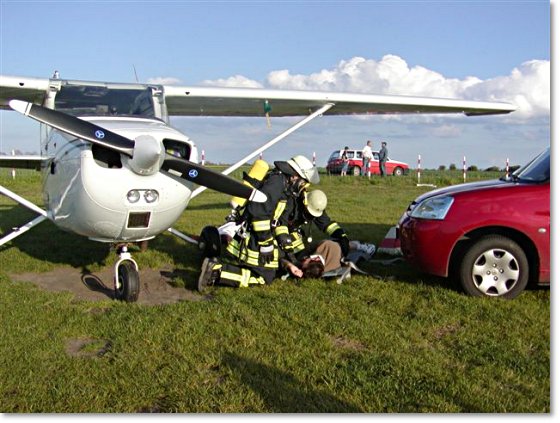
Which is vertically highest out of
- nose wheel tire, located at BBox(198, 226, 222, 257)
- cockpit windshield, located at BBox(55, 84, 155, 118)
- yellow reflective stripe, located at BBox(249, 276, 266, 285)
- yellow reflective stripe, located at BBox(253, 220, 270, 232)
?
cockpit windshield, located at BBox(55, 84, 155, 118)

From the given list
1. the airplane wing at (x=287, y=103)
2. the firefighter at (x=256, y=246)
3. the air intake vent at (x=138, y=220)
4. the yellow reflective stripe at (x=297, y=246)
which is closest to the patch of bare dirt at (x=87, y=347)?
the air intake vent at (x=138, y=220)

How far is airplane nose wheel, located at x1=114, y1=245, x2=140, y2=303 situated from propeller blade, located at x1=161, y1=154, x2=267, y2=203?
1135mm

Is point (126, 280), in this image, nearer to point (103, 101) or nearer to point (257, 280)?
point (257, 280)

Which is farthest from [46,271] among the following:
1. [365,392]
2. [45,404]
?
[365,392]

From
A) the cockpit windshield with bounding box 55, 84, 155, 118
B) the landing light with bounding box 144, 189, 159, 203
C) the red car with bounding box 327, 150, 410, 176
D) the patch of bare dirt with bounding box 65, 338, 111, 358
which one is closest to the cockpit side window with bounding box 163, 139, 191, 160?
the landing light with bounding box 144, 189, 159, 203

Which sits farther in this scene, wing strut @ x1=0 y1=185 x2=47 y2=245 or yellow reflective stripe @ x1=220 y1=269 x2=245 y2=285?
wing strut @ x1=0 y1=185 x2=47 y2=245

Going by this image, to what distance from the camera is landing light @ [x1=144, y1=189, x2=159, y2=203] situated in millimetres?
5180

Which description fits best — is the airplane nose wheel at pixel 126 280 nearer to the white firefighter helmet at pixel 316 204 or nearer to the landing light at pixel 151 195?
the landing light at pixel 151 195

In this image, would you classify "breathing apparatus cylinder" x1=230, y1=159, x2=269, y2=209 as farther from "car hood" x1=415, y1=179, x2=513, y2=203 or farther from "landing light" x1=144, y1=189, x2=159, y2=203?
"car hood" x1=415, y1=179, x2=513, y2=203

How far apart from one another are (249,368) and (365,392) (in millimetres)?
808

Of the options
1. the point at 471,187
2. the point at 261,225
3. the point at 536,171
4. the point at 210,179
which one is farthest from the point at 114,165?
the point at 536,171

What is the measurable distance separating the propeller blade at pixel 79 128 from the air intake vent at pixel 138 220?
27.6 inches

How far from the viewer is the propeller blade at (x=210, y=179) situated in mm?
5273

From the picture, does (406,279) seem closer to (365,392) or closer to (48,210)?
(365,392)
